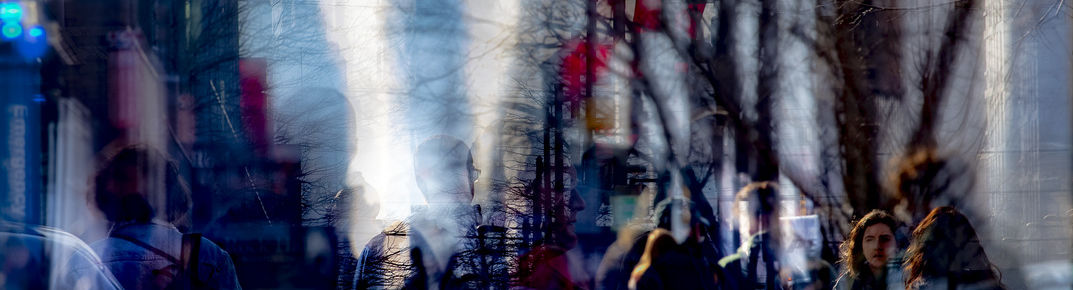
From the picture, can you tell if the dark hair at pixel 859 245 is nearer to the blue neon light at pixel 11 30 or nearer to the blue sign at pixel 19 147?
the blue neon light at pixel 11 30

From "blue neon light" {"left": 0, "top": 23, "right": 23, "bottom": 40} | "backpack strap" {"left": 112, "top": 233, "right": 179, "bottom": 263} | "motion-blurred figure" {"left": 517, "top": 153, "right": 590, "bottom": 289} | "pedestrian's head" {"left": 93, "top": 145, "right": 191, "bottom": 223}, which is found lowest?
"motion-blurred figure" {"left": 517, "top": 153, "right": 590, "bottom": 289}

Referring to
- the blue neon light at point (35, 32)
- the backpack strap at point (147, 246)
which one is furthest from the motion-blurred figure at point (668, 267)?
the blue neon light at point (35, 32)

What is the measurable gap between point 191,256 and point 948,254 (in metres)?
2.60

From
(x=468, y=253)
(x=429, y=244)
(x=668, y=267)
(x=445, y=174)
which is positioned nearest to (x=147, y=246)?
(x=429, y=244)

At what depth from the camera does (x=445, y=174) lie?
3.16 metres

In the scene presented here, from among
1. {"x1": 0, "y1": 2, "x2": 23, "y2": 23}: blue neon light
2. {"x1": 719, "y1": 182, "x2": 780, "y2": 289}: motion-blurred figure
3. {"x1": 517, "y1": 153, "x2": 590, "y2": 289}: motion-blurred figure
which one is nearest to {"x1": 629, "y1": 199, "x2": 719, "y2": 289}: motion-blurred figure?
{"x1": 719, "y1": 182, "x2": 780, "y2": 289}: motion-blurred figure

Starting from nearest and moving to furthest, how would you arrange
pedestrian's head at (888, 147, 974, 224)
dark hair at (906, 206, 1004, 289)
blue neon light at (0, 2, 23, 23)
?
dark hair at (906, 206, 1004, 289)
blue neon light at (0, 2, 23, 23)
pedestrian's head at (888, 147, 974, 224)

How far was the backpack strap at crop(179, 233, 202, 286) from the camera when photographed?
2.30m

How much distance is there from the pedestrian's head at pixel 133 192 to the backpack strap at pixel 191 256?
0.49 feet

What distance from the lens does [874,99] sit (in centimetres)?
498

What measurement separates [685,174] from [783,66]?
3.48 feet

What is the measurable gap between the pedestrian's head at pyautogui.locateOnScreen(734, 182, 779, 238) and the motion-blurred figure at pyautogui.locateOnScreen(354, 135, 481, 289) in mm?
1448

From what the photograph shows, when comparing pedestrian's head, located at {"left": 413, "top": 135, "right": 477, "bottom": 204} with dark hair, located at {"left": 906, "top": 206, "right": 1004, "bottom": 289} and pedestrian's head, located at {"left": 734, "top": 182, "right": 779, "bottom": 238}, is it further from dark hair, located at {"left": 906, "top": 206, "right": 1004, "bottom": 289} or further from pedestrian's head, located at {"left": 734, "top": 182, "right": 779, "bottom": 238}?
dark hair, located at {"left": 906, "top": 206, "right": 1004, "bottom": 289}

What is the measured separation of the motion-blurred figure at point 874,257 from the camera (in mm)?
2846
